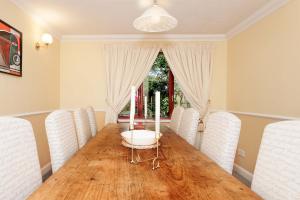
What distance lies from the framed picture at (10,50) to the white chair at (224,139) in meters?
2.18

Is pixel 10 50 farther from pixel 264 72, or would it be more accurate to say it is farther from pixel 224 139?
pixel 264 72

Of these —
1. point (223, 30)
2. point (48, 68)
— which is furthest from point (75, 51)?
point (223, 30)

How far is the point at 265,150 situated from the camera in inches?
40.3

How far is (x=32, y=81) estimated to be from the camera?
118 inches

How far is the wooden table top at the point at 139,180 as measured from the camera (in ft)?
2.63

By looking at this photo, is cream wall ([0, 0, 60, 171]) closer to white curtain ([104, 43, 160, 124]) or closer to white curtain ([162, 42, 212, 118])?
white curtain ([104, 43, 160, 124])

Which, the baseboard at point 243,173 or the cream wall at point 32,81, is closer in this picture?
the cream wall at point 32,81

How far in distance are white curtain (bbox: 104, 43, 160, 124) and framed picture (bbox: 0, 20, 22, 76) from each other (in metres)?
1.50

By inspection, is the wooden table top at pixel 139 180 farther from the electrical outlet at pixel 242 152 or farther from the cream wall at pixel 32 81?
the electrical outlet at pixel 242 152

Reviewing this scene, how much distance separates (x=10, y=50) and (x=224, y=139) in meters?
2.41

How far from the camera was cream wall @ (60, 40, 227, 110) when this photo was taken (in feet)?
13.0

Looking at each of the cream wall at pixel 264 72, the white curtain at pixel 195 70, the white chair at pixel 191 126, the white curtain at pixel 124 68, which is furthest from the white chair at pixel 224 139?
the white curtain at pixel 124 68

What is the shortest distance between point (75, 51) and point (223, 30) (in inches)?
102

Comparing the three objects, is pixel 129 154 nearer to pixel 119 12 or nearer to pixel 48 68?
pixel 119 12
